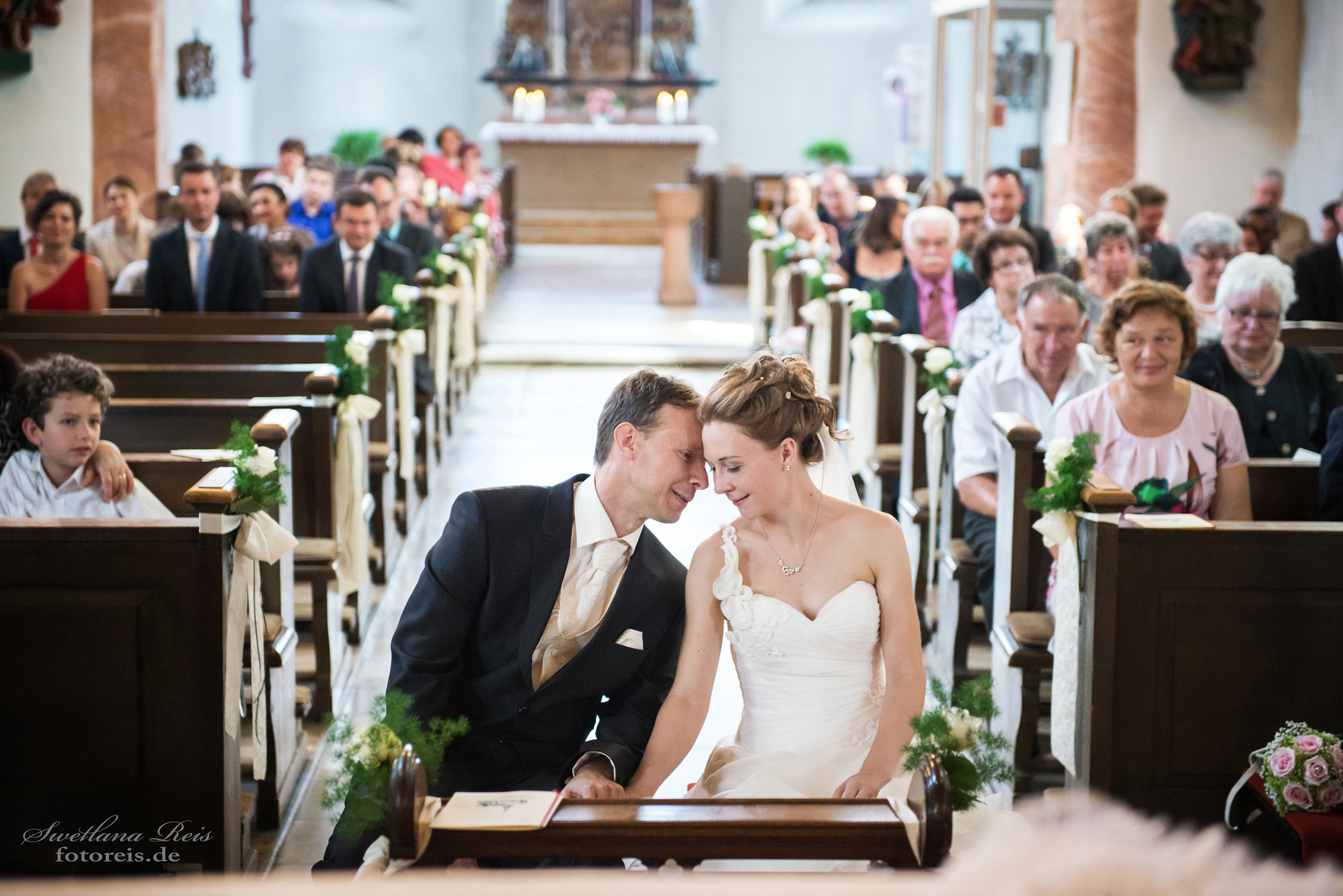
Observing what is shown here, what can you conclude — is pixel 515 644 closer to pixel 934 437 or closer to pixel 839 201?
pixel 934 437

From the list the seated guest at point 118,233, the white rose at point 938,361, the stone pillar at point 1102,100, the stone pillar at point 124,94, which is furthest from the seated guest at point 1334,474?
the stone pillar at point 124,94

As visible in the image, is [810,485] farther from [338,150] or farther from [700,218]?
[338,150]

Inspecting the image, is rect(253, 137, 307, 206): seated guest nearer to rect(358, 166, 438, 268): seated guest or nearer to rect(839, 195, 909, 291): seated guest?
rect(358, 166, 438, 268): seated guest

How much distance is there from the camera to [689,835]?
1732 millimetres

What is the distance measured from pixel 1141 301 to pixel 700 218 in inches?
466

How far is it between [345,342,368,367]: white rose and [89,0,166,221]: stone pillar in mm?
8165

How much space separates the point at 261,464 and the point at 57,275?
382cm

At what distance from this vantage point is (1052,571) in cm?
349

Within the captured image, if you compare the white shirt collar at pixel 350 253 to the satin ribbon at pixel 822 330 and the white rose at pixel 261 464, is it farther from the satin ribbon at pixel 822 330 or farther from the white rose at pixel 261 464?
the white rose at pixel 261 464

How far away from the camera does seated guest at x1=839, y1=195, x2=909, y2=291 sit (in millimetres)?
7438

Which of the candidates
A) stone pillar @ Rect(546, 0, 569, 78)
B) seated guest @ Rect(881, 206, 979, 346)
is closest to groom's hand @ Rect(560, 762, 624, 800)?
seated guest @ Rect(881, 206, 979, 346)

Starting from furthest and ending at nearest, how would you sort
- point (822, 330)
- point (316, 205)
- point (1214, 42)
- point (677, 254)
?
point (677, 254) → point (1214, 42) → point (316, 205) → point (822, 330)

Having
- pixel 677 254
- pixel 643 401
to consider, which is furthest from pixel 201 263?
pixel 677 254

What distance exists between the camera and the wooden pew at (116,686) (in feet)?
9.02
